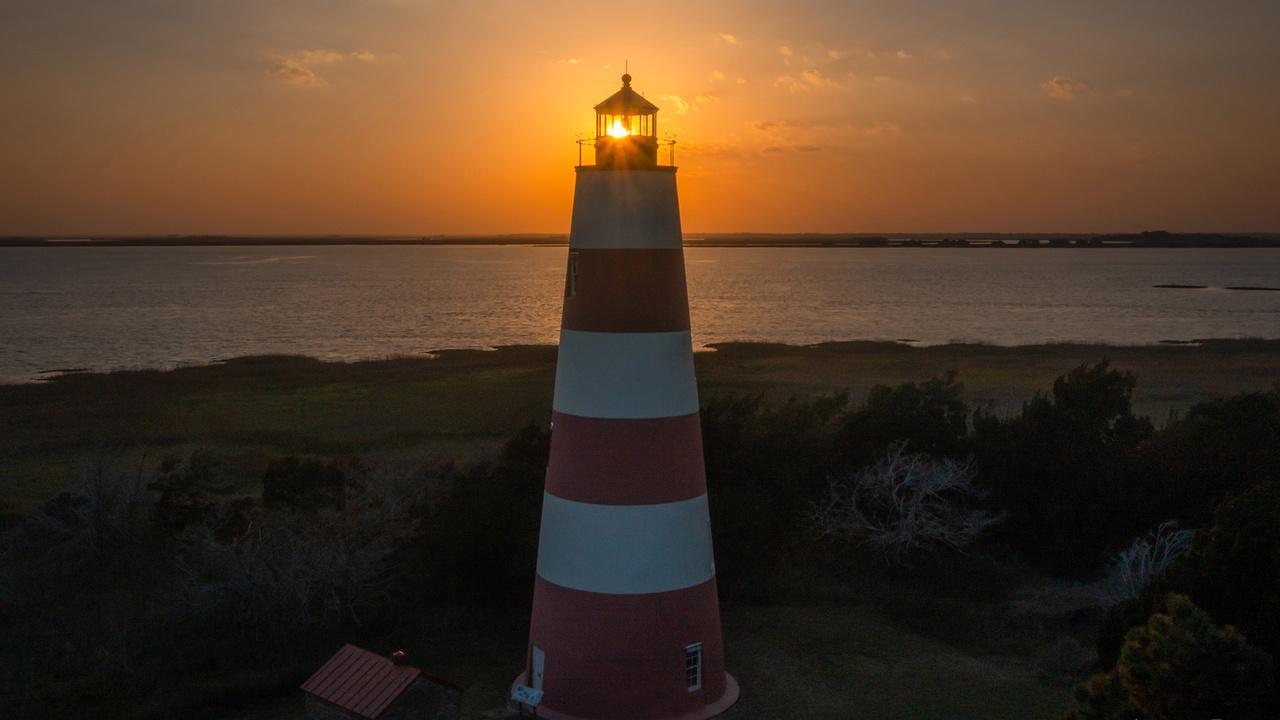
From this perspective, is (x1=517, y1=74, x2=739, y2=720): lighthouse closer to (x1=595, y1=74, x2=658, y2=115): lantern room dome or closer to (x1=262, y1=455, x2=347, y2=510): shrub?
(x1=595, y1=74, x2=658, y2=115): lantern room dome

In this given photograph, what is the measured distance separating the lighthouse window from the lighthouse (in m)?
0.03

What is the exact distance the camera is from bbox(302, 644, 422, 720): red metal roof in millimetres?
12617

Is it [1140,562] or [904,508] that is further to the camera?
[904,508]

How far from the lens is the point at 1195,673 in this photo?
9258 mm

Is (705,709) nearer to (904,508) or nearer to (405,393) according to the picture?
(904,508)

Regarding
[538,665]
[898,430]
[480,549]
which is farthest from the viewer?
[898,430]

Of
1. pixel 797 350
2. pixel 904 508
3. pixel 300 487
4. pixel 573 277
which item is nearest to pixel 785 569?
pixel 904 508

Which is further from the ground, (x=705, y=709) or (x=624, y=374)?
(x=624, y=374)

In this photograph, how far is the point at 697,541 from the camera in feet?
43.0

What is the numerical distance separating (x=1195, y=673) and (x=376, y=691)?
907 centimetres

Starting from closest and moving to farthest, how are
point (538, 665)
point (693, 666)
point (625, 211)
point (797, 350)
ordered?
point (625, 211), point (693, 666), point (538, 665), point (797, 350)

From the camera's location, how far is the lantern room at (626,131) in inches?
485

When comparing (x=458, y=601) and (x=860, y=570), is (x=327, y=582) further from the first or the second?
(x=860, y=570)

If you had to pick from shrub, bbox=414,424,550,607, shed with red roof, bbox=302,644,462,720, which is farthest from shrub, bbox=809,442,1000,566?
shed with red roof, bbox=302,644,462,720
